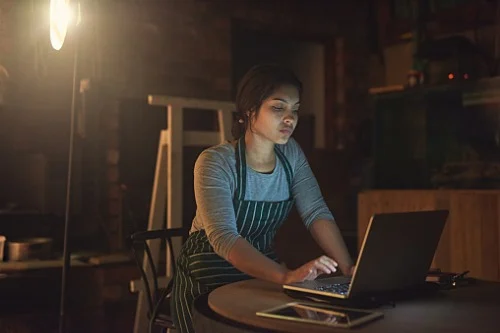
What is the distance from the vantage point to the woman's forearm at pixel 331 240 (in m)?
1.86

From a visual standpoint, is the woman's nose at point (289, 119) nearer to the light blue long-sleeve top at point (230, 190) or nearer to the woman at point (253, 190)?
the woman at point (253, 190)

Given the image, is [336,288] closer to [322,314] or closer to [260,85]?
[322,314]

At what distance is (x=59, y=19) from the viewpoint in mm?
2562

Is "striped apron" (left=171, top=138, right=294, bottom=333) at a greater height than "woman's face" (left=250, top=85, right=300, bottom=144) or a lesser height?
lesser

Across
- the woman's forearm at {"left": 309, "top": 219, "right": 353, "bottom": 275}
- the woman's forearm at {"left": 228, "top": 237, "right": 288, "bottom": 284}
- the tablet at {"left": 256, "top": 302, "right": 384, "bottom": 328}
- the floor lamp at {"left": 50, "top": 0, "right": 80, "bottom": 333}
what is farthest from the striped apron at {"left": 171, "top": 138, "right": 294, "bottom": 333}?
the floor lamp at {"left": 50, "top": 0, "right": 80, "bottom": 333}

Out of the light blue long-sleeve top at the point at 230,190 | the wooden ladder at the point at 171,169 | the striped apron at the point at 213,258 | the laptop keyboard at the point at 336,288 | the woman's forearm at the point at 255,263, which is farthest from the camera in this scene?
the wooden ladder at the point at 171,169

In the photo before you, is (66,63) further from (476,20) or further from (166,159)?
(476,20)

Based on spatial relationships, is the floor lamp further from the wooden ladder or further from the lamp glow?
the wooden ladder

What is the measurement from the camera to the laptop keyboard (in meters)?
1.41

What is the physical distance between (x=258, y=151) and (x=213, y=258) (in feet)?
1.08

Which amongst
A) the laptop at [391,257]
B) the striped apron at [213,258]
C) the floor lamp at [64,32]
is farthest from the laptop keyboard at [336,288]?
the floor lamp at [64,32]

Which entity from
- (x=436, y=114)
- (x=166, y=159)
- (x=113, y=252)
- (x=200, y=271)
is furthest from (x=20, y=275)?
(x=436, y=114)

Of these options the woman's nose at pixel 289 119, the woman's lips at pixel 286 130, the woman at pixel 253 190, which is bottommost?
the woman at pixel 253 190

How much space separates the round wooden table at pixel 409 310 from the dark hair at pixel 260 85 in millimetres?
528
